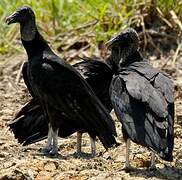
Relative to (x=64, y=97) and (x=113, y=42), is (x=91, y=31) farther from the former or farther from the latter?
(x=64, y=97)

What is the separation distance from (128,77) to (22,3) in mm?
5384

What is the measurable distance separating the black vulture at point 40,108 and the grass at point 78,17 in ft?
11.3

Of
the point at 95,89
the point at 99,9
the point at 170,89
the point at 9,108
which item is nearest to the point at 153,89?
the point at 170,89

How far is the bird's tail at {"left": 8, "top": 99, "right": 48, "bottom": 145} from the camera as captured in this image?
820cm

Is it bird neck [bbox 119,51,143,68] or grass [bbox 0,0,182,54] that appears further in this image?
grass [bbox 0,0,182,54]

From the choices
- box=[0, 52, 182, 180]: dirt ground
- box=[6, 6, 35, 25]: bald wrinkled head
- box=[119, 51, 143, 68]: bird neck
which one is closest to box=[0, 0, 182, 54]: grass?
box=[0, 52, 182, 180]: dirt ground

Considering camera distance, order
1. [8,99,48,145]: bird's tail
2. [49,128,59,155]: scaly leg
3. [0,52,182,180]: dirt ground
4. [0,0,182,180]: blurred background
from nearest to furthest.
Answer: [0,52,182,180]: dirt ground
[49,128,59,155]: scaly leg
[8,99,48,145]: bird's tail
[0,0,182,180]: blurred background

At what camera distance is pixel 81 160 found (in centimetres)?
750

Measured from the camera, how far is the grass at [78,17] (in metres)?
11.9

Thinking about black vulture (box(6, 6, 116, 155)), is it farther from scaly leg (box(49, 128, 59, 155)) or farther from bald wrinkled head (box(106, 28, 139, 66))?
bald wrinkled head (box(106, 28, 139, 66))

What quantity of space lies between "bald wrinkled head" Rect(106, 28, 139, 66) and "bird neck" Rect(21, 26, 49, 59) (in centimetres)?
62

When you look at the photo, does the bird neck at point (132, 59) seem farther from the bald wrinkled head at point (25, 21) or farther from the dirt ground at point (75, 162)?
the bald wrinkled head at point (25, 21)

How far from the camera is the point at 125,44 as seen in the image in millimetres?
7852

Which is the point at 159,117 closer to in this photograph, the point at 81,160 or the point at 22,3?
the point at 81,160
